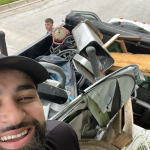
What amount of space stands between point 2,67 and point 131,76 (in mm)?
1516

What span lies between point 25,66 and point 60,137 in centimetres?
67

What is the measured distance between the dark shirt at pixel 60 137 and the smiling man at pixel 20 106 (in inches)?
11.0

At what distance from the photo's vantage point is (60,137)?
3.86 ft

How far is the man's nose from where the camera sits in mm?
742

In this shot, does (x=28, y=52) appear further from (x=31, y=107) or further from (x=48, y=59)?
(x=31, y=107)

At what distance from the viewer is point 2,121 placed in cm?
73

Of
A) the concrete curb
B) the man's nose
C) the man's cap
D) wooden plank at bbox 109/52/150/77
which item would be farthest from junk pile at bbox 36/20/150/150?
the concrete curb

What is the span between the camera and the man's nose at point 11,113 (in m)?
0.74

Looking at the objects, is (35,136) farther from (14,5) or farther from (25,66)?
(14,5)

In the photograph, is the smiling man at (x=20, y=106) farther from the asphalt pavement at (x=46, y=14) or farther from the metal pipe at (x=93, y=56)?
the asphalt pavement at (x=46, y=14)

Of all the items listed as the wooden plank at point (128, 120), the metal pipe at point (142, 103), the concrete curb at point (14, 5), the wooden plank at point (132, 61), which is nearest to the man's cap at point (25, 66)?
the wooden plank at point (128, 120)

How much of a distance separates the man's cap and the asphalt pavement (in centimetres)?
365

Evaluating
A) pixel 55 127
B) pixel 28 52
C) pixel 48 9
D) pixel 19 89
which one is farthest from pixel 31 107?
pixel 48 9

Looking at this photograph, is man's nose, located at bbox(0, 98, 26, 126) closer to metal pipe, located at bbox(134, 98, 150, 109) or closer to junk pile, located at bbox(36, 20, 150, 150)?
junk pile, located at bbox(36, 20, 150, 150)
